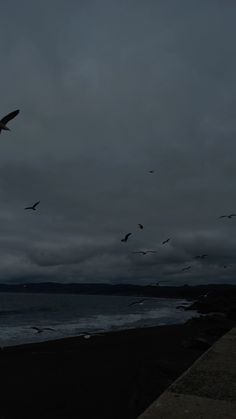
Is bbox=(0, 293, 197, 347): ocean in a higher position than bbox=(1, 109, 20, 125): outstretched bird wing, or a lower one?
lower

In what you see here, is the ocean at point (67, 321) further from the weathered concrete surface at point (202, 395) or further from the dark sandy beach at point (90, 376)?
the weathered concrete surface at point (202, 395)

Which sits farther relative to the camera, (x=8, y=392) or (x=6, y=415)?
(x=8, y=392)

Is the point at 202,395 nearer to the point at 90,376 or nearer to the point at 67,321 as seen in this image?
the point at 90,376

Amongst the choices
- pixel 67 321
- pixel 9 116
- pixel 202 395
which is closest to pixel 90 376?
pixel 202 395

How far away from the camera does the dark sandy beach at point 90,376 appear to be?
1080cm

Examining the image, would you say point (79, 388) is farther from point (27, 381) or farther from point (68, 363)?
point (68, 363)

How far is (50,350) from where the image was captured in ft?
73.4

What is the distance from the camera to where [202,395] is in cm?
716

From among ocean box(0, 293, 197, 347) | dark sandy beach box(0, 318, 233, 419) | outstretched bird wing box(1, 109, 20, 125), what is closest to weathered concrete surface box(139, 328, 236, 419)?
dark sandy beach box(0, 318, 233, 419)

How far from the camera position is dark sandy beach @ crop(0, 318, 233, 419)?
Answer: 10.8 m

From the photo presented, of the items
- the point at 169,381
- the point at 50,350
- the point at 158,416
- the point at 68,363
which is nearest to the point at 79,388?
the point at 169,381

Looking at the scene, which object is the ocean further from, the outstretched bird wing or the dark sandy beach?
the outstretched bird wing

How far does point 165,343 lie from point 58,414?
43.7 feet

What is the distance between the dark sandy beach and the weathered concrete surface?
1808mm
